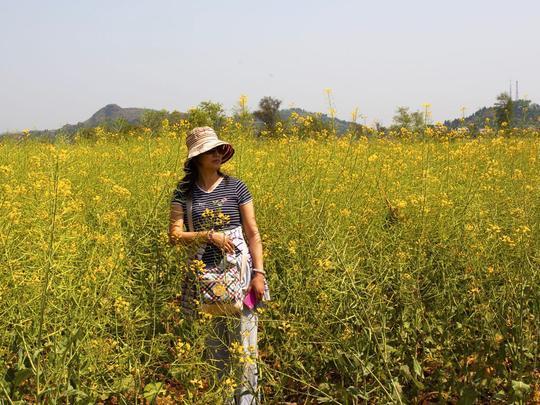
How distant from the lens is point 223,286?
2.03m

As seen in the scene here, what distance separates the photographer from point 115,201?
10.1 ft

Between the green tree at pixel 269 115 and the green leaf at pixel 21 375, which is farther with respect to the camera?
the green tree at pixel 269 115

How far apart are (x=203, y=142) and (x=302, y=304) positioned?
0.85 metres

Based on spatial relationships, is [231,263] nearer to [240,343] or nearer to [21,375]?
[240,343]

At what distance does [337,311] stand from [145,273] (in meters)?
1.25

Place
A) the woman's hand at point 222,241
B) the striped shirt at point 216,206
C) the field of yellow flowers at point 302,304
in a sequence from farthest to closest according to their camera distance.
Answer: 1. the striped shirt at point 216,206
2. the woman's hand at point 222,241
3. the field of yellow flowers at point 302,304

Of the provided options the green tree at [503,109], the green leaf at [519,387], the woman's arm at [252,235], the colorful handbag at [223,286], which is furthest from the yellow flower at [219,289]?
the green tree at [503,109]

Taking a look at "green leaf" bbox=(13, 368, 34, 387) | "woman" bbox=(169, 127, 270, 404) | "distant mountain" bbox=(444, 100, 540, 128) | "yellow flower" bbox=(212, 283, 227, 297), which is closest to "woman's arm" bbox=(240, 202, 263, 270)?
"woman" bbox=(169, 127, 270, 404)

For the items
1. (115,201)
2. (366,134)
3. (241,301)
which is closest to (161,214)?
(115,201)

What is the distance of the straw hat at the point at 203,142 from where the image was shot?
2.23m

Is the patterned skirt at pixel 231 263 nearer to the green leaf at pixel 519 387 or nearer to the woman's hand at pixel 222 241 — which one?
the woman's hand at pixel 222 241

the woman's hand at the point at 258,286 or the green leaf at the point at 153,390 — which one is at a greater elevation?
the woman's hand at the point at 258,286

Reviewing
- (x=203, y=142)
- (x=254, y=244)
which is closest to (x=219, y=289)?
(x=254, y=244)

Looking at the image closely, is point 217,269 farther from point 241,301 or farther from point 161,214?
point 161,214
